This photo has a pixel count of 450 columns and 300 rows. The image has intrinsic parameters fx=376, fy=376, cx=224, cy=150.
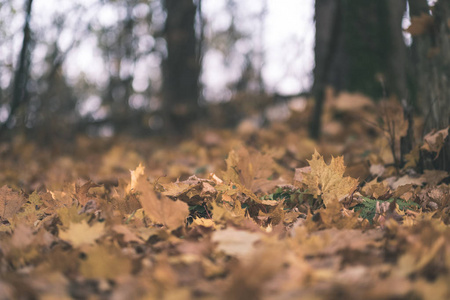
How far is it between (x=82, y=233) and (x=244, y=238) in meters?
0.50

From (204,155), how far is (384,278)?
2.89 metres

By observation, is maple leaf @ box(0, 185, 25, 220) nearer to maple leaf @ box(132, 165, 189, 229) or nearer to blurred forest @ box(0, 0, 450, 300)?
blurred forest @ box(0, 0, 450, 300)

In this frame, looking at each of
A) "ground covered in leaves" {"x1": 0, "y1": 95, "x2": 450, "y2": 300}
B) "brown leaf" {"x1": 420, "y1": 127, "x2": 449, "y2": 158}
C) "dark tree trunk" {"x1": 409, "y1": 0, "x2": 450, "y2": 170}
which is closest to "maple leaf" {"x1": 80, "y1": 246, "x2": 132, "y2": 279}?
"ground covered in leaves" {"x1": 0, "y1": 95, "x2": 450, "y2": 300}

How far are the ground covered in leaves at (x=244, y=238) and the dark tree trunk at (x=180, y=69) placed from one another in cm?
485

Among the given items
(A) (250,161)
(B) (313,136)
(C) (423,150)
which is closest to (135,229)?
(A) (250,161)

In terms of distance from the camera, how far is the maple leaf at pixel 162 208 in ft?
4.06

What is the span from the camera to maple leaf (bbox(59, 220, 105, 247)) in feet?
3.77

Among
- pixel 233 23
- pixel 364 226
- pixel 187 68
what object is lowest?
pixel 364 226

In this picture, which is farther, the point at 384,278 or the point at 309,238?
the point at 309,238

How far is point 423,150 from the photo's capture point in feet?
6.37

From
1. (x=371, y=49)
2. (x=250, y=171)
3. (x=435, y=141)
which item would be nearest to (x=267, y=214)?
(x=250, y=171)

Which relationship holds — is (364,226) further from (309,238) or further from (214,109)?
(214,109)

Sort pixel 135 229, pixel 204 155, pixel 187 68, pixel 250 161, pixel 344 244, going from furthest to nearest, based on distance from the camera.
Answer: pixel 187 68 → pixel 204 155 → pixel 250 161 → pixel 135 229 → pixel 344 244

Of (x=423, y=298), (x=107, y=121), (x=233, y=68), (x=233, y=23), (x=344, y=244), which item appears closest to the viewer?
(x=423, y=298)
